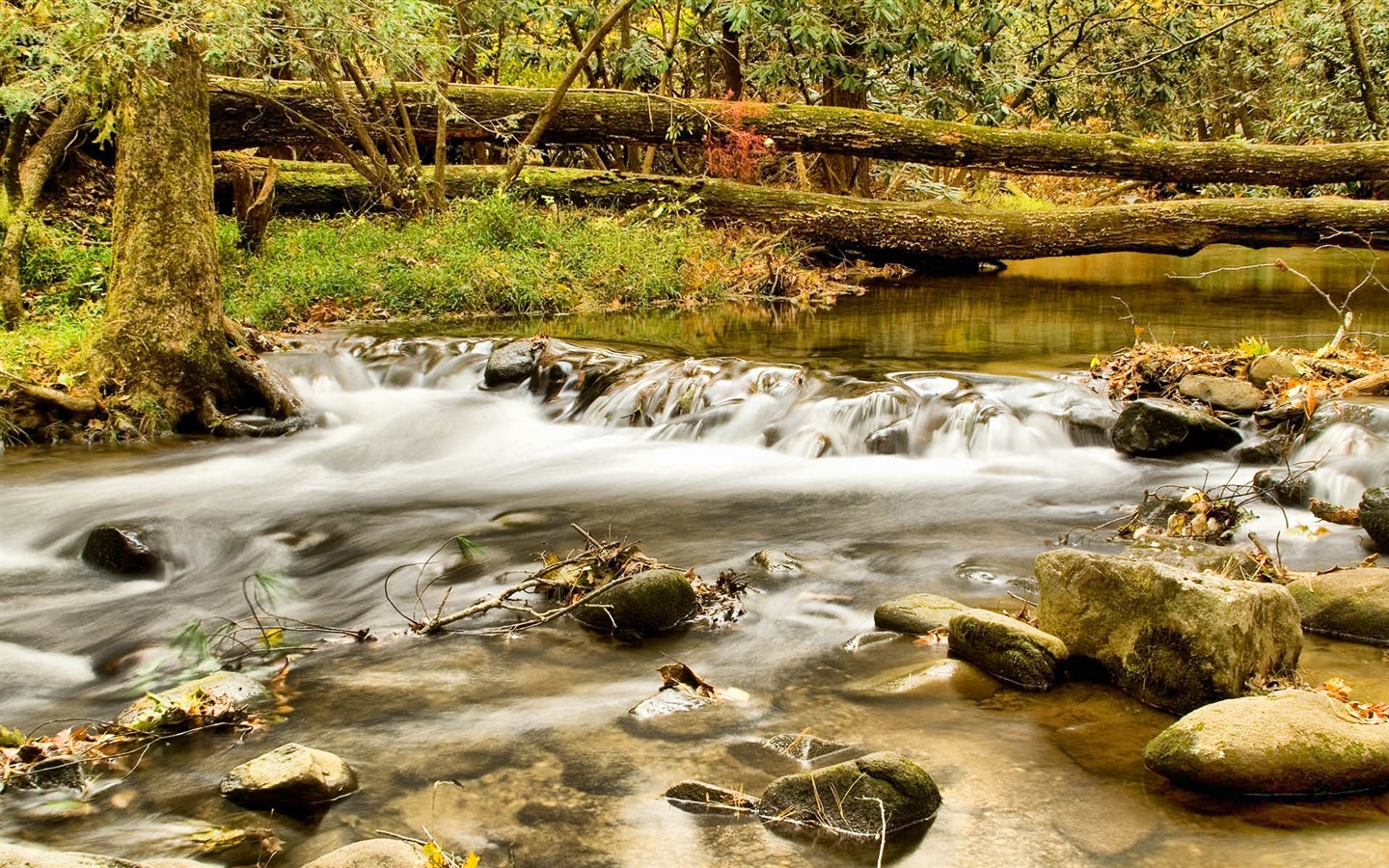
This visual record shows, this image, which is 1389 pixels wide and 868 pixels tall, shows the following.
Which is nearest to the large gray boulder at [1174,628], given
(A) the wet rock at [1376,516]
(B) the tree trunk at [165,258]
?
(A) the wet rock at [1376,516]

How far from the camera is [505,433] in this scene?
10102mm

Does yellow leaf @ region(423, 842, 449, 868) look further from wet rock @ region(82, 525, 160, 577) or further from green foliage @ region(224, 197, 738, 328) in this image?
green foliage @ region(224, 197, 738, 328)

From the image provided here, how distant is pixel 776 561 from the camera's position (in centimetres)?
634

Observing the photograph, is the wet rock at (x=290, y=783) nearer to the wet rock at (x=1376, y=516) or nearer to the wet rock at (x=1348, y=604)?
the wet rock at (x=1348, y=604)

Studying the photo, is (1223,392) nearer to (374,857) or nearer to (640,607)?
(640,607)

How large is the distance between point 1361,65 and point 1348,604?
18498 mm

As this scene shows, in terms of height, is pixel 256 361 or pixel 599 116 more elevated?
pixel 599 116

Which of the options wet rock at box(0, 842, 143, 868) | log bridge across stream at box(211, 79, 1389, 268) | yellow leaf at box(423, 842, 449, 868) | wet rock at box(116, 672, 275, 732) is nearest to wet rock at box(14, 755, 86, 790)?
wet rock at box(116, 672, 275, 732)

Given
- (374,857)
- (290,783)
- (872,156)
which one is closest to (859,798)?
(374,857)

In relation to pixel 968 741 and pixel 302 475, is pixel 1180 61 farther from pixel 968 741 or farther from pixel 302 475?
pixel 968 741

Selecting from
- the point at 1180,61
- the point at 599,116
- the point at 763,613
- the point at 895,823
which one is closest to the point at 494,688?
the point at 763,613

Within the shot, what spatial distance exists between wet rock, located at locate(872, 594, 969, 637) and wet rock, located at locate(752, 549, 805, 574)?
0.86 m

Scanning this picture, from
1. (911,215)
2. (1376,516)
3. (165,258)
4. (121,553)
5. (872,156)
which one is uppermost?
(872,156)

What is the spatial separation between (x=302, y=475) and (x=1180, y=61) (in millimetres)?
18943
